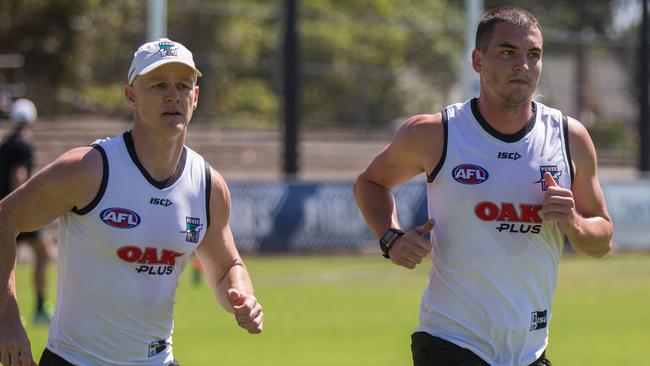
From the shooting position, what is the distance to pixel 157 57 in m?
6.03

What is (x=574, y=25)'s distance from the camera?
3862 cm

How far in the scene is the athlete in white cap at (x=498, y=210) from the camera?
616cm

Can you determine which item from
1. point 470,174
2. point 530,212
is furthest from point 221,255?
point 530,212

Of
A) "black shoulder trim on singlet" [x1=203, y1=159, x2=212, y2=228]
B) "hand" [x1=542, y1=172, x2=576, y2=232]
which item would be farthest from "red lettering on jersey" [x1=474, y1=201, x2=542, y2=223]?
"black shoulder trim on singlet" [x1=203, y1=159, x2=212, y2=228]

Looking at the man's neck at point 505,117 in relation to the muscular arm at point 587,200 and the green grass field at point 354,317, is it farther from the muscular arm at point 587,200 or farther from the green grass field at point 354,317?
the green grass field at point 354,317

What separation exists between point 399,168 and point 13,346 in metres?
2.08

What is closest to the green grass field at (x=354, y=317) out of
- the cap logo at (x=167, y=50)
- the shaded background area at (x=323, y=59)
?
the cap logo at (x=167, y=50)

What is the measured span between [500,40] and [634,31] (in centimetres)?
2985

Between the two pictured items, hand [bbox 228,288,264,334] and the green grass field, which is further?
the green grass field

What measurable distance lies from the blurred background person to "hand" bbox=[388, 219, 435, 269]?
360 inches

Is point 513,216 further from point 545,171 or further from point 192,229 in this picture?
point 192,229

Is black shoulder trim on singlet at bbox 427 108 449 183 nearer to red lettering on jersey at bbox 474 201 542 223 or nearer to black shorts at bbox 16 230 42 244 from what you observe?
red lettering on jersey at bbox 474 201 542 223

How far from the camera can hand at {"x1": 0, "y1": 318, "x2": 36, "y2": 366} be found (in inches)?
224

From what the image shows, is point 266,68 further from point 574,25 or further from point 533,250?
point 533,250
